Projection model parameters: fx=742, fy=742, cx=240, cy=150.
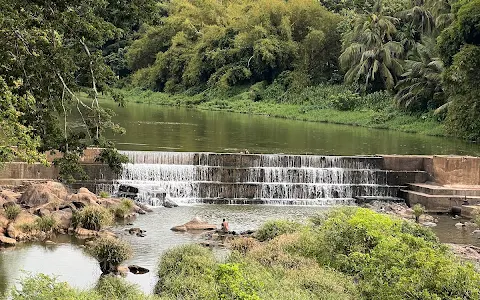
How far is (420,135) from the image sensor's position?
39.0m

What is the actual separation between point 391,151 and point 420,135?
8.30 metres

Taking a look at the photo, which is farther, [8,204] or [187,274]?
[8,204]

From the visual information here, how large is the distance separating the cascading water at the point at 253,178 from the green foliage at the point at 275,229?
6.68 meters

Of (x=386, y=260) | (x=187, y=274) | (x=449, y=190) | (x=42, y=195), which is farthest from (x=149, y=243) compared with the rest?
(x=449, y=190)

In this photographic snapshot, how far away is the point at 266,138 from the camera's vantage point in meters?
34.6

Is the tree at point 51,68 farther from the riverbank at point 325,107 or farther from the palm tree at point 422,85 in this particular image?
the palm tree at point 422,85

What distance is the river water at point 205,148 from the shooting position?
1500 centimetres

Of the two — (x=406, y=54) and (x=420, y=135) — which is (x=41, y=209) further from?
(x=406, y=54)

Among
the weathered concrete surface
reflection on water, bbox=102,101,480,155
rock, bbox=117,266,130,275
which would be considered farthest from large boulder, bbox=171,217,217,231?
reflection on water, bbox=102,101,480,155

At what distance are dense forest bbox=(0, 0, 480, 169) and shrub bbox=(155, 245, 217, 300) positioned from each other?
239cm

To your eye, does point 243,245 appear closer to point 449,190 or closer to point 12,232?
point 12,232

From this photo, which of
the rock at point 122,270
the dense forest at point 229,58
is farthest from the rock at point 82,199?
the rock at point 122,270

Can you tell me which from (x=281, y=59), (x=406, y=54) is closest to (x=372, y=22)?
(x=406, y=54)

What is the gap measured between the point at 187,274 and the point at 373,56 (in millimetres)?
35392
